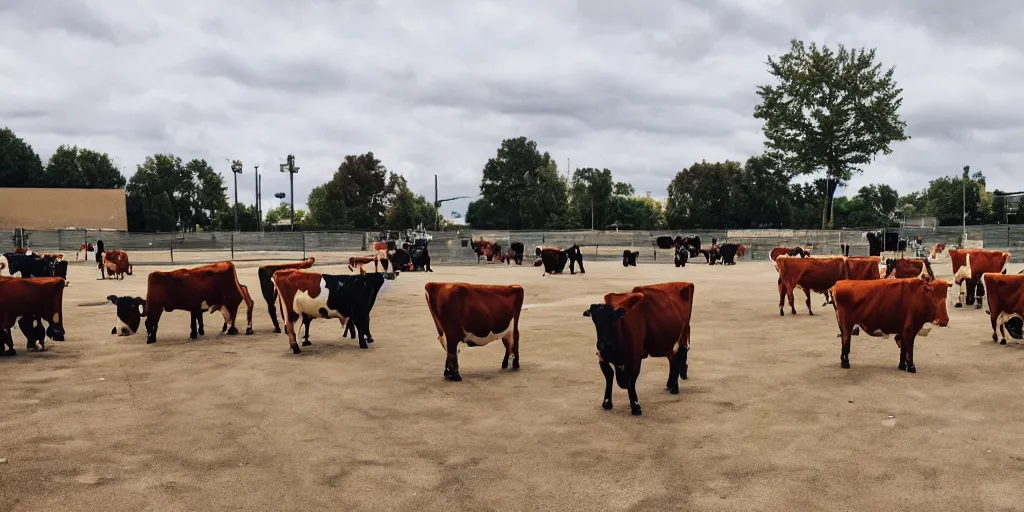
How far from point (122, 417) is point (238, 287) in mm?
5846

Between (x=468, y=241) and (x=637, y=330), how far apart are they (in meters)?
43.6

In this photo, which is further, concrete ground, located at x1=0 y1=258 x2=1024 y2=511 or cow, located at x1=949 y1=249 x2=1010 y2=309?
cow, located at x1=949 y1=249 x2=1010 y2=309

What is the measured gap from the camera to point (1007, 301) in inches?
473

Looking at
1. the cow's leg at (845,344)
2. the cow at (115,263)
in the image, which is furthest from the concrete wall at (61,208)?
the cow's leg at (845,344)

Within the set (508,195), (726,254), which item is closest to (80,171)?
(508,195)

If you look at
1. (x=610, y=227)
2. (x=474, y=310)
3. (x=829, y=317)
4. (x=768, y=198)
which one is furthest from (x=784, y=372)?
(x=610, y=227)

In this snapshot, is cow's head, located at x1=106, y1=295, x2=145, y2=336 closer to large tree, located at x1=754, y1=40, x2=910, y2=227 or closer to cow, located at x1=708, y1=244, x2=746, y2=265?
cow, located at x1=708, y1=244, x2=746, y2=265

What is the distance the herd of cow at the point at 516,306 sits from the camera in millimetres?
8352

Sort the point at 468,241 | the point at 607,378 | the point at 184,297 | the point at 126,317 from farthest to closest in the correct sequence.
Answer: the point at 468,241 → the point at 126,317 → the point at 184,297 → the point at 607,378

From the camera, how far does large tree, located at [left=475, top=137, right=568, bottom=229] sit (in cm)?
9631

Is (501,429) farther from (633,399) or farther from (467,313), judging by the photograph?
(467,313)

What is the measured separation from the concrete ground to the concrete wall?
88515 millimetres

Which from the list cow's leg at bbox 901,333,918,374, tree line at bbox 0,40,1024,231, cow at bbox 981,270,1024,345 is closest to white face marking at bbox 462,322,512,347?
cow's leg at bbox 901,333,918,374

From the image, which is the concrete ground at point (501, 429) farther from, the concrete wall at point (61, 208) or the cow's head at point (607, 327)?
the concrete wall at point (61, 208)
